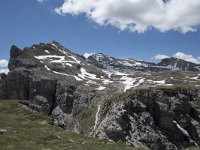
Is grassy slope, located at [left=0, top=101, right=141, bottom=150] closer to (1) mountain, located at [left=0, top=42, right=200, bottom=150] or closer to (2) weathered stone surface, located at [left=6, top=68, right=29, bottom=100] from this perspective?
(1) mountain, located at [left=0, top=42, right=200, bottom=150]

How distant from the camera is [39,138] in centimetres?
4166

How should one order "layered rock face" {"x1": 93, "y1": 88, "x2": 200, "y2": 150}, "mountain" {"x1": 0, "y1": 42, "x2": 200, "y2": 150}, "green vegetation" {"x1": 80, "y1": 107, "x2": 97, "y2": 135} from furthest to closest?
"green vegetation" {"x1": 80, "y1": 107, "x2": 97, "y2": 135} < "mountain" {"x1": 0, "y1": 42, "x2": 200, "y2": 150} < "layered rock face" {"x1": 93, "y1": 88, "x2": 200, "y2": 150}

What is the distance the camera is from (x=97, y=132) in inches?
5226

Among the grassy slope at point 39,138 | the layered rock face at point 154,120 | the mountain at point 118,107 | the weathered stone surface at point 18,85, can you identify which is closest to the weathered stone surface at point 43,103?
the mountain at point 118,107

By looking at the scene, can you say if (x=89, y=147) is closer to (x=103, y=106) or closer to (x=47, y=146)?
(x=47, y=146)

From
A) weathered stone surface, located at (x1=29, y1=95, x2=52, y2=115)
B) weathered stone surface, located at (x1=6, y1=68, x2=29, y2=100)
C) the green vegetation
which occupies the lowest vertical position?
the green vegetation

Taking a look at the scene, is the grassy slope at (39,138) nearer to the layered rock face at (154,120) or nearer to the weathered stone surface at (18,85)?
the layered rock face at (154,120)

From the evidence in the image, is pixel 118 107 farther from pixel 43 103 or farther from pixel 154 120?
pixel 43 103

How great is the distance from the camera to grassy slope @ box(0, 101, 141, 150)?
37.1 metres

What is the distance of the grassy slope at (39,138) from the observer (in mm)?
37062

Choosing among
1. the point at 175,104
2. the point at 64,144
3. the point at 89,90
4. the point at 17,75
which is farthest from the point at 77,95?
the point at 64,144

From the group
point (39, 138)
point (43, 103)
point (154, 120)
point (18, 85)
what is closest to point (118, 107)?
point (154, 120)

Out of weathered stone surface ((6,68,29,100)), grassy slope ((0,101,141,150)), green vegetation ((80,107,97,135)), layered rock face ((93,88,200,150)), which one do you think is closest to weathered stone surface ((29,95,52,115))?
weathered stone surface ((6,68,29,100))

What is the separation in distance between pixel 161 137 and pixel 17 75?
9604 cm
